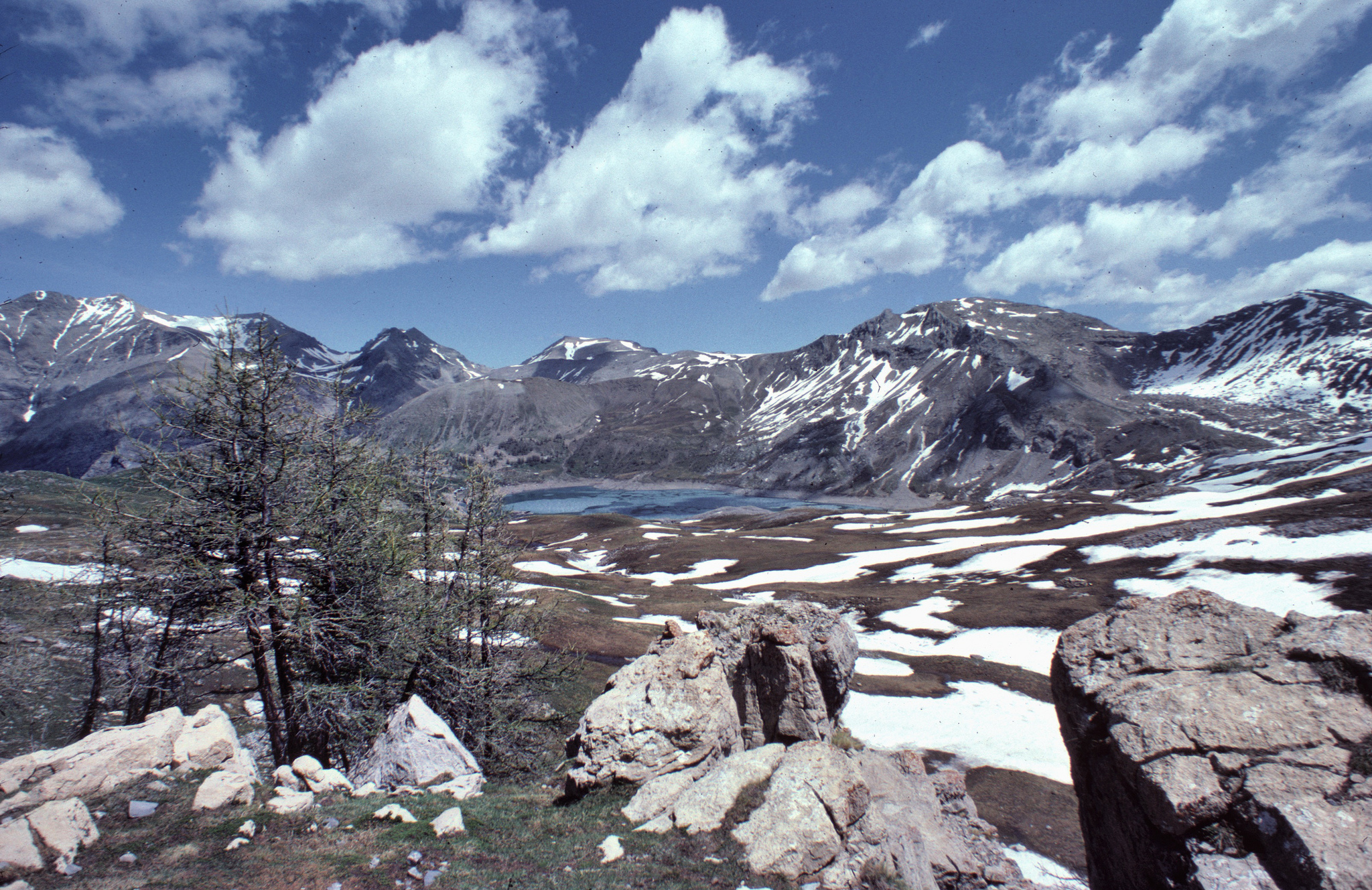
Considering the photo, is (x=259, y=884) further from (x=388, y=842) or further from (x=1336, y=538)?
(x=1336, y=538)

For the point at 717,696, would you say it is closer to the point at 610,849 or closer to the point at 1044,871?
the point at 610,849

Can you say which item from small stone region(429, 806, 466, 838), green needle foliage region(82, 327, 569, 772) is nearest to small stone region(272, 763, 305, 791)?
green needle foliage region(82, 327, 569, 772)

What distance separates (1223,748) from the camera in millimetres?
8219

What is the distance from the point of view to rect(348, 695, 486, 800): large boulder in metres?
14.8

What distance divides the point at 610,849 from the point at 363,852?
4280 mm

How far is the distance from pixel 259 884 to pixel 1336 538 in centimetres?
7283

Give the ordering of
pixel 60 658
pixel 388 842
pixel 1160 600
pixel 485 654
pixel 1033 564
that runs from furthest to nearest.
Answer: pixel 1033 564
pixel 60 658
pixel 485 654
pixel 1160 600
pixel 388 842

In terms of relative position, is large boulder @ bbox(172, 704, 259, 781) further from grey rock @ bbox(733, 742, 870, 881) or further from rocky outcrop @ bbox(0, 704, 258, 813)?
grey rock @ bbox(733, 742, 870, 881)

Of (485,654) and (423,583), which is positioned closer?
(423,583)

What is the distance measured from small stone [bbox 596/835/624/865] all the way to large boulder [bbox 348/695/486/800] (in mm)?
5142

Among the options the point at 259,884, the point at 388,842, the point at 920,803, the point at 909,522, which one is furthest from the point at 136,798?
the point at 909,522

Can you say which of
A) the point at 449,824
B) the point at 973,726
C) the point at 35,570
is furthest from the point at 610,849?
the point at 35,570

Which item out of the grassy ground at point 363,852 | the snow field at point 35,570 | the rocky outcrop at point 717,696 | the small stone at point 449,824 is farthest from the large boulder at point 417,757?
the snow field at point 35,570

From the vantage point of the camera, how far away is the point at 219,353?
15062mm
